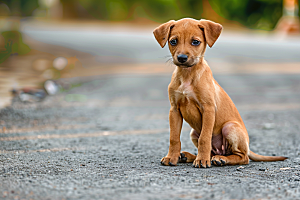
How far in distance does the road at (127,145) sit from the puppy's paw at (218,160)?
8cm

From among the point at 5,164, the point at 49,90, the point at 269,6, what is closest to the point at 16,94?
the point at 49,90

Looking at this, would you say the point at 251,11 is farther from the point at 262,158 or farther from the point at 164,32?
the point at 164,32

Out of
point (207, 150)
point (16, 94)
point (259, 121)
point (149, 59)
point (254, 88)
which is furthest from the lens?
point (149, 59)

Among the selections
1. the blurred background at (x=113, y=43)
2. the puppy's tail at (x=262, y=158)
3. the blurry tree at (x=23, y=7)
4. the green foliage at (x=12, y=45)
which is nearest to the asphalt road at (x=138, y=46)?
the blurred background at (x=113, y=43)

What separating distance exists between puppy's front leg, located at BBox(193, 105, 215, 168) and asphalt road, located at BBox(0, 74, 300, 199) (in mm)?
116

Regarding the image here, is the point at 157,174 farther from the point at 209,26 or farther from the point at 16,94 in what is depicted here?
the point at 16,94

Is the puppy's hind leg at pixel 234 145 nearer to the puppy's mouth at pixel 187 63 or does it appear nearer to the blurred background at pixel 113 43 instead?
the puppy's mouth at pixel 187 63

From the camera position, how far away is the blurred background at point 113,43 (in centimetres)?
1327

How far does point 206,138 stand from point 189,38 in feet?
3.54

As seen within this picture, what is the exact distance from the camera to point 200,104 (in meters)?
4.29

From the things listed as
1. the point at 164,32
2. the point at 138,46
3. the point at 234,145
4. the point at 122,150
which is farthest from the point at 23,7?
the point at 234,145

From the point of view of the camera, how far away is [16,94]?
Answer: 9602 mm

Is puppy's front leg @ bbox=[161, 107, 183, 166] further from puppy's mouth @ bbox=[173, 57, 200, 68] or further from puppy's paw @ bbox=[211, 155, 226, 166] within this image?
puppy's mouth @ bbox=[173, 57, 200, 68]

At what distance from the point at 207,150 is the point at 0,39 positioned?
41.6 feet
